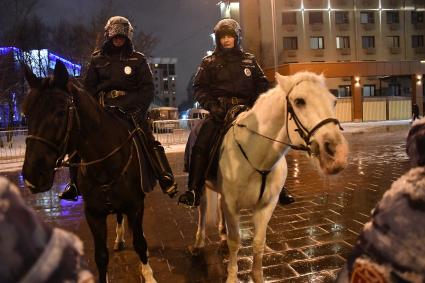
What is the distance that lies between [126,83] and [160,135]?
16773 millimetres

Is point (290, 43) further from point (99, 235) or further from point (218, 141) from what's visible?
point (99, 235)

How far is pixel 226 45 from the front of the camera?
464 cm

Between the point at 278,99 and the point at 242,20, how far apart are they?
152 feet

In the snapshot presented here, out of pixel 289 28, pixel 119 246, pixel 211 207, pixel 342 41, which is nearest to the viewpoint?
pixel 211 207

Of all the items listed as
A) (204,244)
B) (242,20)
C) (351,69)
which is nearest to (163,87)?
(242,20)

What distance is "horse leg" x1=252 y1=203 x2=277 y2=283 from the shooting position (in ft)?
12.6

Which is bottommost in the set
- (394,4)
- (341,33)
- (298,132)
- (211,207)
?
(211,207)

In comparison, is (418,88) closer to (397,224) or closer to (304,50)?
(304,50)

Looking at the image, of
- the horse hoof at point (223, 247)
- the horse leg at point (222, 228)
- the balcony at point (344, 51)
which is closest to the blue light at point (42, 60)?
the horse leg at point (222, 228)

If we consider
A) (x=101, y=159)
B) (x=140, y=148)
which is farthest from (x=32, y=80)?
(x=140, y=148)

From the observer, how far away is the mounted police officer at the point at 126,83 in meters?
4.28

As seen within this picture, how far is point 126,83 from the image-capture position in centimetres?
443

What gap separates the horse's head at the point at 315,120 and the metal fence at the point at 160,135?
16.0 metres

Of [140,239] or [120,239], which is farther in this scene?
[120,239]
